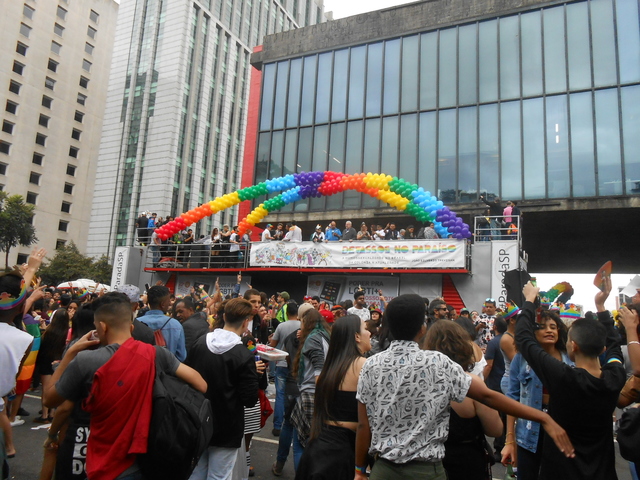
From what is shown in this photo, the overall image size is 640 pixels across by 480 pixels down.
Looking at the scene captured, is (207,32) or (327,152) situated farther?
(207,32)

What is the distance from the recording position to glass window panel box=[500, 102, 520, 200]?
66.4 ft

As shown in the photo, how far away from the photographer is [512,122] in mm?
20688

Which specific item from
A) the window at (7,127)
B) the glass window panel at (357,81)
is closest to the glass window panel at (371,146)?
the glass window panel at (357,81)

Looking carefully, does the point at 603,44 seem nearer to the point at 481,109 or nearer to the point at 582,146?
the point at 582,146

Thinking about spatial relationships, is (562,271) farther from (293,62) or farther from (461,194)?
(293,62)

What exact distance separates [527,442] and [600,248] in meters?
24.1

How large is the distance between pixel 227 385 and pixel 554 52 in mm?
21685

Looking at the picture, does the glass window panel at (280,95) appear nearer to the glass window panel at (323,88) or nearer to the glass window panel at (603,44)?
the glass window panel at (323,88)

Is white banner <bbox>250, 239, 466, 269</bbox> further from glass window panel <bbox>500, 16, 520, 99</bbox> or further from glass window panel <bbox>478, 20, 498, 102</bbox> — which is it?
glass window panel <bbox>500, 16, 520, 99</bbox>

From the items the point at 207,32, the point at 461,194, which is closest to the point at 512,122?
the point at 461,194

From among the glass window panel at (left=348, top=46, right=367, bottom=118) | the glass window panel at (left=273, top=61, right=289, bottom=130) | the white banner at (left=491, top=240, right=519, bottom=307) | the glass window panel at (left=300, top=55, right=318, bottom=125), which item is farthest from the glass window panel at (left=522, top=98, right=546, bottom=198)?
the glass window panel at (left=273, top=61, right=289, bottom=130)

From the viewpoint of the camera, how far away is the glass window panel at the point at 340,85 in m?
24.1

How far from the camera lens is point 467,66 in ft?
71.7

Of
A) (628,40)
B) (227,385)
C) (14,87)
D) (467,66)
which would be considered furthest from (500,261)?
(14,87)
